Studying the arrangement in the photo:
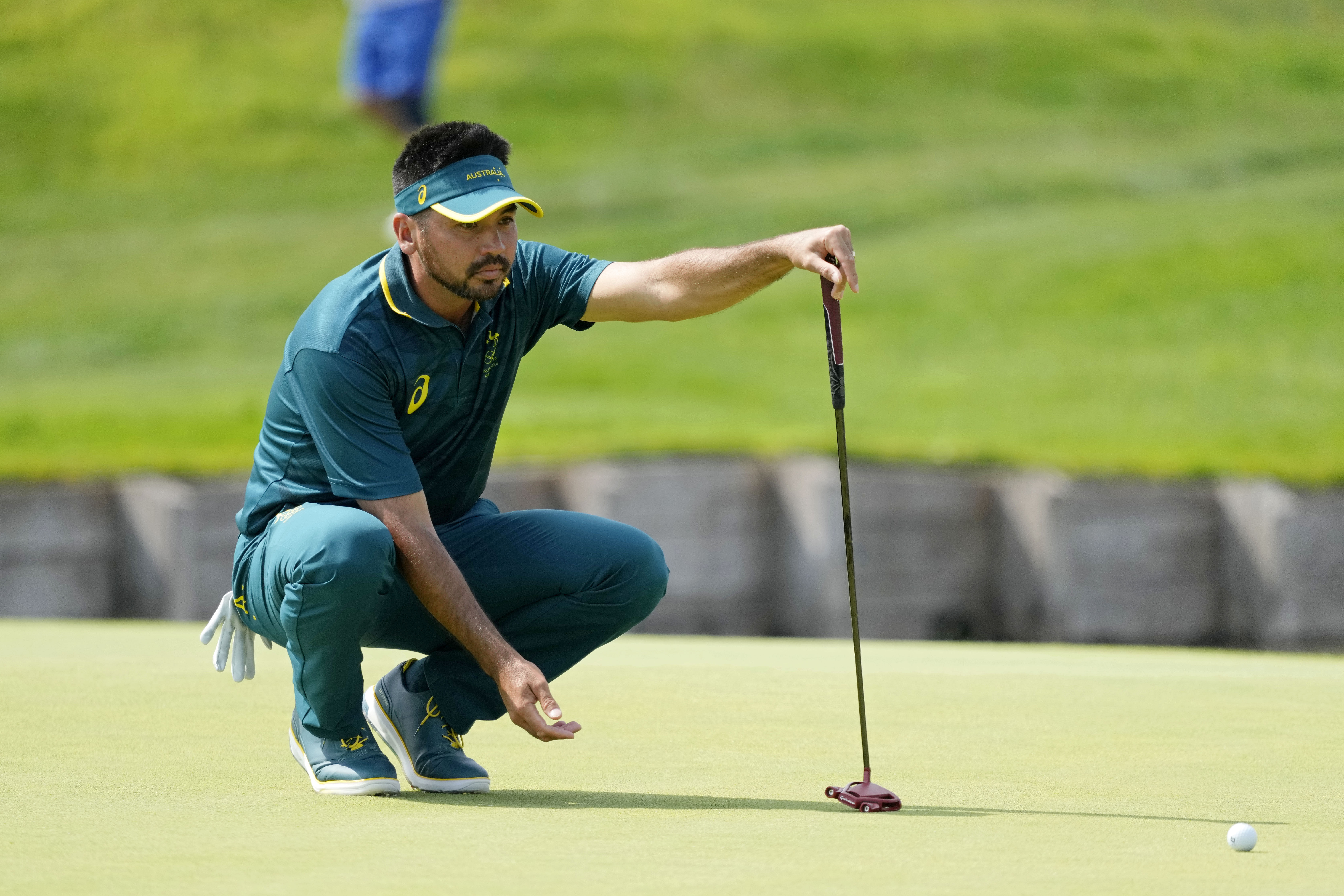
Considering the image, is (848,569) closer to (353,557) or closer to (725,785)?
(725,785)

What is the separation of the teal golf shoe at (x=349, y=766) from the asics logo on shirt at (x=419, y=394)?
717mm

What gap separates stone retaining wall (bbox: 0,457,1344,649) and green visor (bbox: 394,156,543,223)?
6146 mm

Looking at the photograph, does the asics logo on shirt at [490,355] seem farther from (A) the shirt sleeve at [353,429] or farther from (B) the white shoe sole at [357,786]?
(B) the white shoe sole at [357,786]

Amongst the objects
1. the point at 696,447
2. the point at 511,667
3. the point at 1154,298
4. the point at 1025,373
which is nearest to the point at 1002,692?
the point at 511,667

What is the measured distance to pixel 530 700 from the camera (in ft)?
13.2

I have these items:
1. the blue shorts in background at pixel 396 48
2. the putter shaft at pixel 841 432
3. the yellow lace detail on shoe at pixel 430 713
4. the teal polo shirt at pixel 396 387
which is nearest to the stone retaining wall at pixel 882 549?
the teal polo shirt at pixel 396 387

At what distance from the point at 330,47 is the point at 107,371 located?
1367 centimetres

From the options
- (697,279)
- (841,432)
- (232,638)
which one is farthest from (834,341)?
(232,638)

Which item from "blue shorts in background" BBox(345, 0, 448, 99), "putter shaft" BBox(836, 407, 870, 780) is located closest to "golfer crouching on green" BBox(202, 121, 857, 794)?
"putter shaft" BBox(836, 407, 870, 780)

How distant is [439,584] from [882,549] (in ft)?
21.7

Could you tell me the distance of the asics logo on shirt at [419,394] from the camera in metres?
4.33

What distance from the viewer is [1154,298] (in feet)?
60.2

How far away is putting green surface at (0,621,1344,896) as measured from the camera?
3359 mm

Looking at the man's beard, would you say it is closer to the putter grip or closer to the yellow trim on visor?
the yellow trim on visor
